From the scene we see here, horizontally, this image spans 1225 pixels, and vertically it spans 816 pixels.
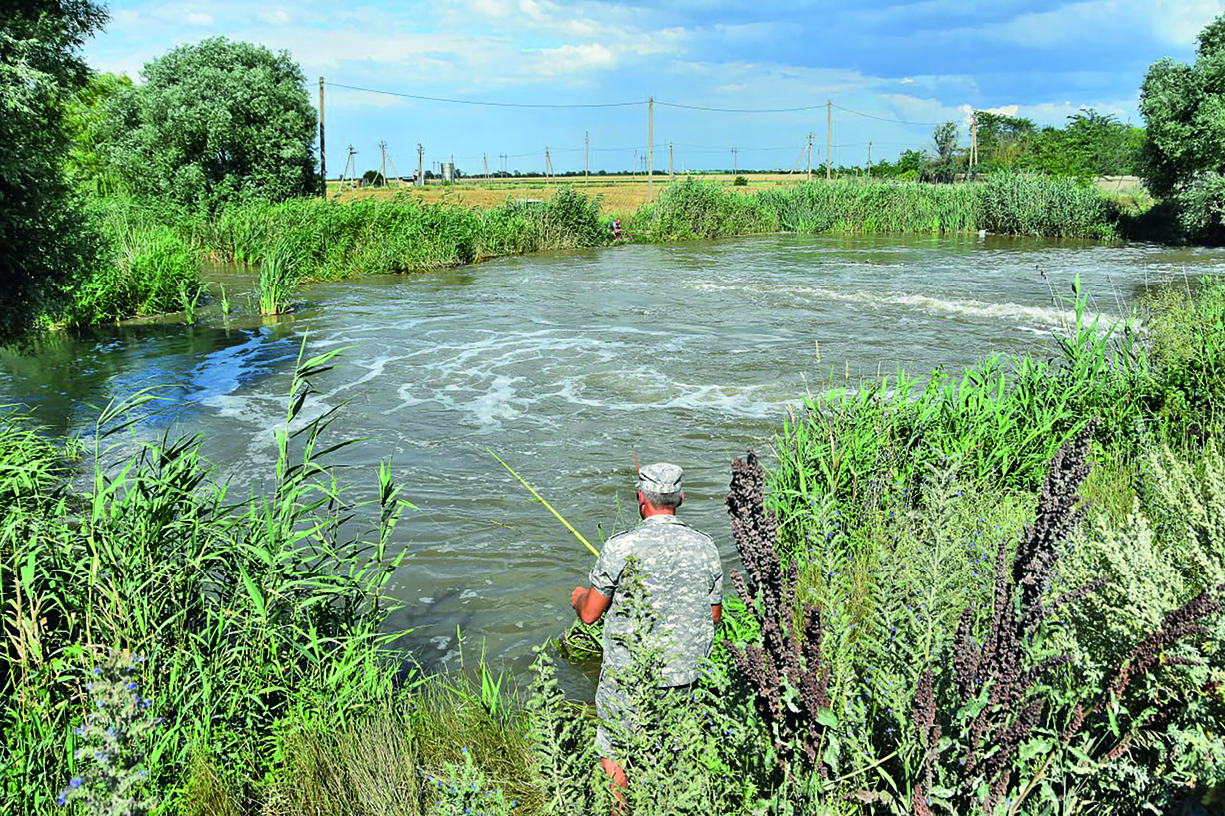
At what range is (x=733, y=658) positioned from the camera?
9.86 feet

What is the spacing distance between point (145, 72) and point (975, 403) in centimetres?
3582

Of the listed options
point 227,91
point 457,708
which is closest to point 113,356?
point 457,708

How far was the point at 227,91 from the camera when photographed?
33000mm

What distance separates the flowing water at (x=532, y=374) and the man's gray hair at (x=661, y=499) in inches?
91.4

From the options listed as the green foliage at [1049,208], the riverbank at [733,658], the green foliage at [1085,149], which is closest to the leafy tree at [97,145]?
the riverbank at [733,658]

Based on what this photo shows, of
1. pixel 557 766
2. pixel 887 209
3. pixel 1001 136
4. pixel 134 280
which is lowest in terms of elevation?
pixel 557 766

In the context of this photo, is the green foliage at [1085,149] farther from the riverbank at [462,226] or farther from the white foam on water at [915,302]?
the white foam on water at [915,302]

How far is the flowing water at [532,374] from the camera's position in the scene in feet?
25.8

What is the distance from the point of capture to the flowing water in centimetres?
788

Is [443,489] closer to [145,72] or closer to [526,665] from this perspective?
[526,665]

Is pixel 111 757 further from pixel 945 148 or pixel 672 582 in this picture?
pixel 945 148

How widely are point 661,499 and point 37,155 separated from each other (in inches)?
Result: 327

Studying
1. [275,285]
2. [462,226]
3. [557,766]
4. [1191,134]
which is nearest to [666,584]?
[557,766]

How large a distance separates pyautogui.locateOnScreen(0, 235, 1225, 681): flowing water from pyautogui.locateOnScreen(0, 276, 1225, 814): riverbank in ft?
5.31
